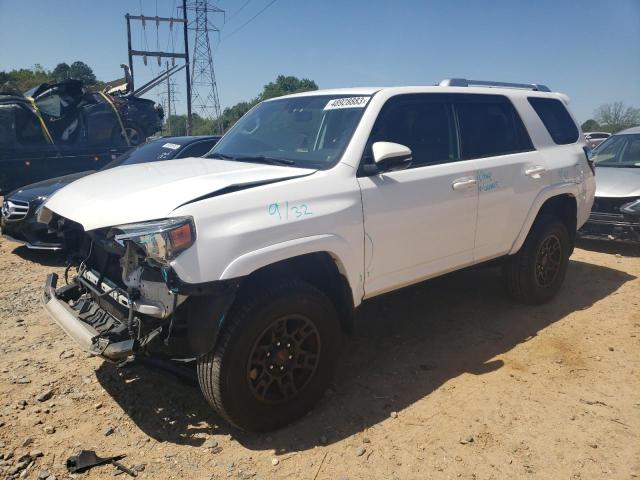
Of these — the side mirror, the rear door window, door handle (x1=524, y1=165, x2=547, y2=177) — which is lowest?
door handle (x1=524, y1=165, x2=547, y2=177)

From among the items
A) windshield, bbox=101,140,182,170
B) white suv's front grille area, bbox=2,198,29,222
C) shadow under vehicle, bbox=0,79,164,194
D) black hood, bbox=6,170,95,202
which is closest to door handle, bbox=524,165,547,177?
windshield, bbox=101,140,182,170

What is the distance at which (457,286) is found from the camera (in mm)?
5621

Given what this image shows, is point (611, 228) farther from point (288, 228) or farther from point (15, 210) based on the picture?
point (15, 210)

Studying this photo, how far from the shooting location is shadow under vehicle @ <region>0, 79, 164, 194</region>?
909cm

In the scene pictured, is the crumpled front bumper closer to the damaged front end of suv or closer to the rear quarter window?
the damaged front end of suv

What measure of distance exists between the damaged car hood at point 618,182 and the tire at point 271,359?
5.52 meters

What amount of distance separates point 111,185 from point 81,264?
652 mm

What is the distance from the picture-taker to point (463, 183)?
3770 mm

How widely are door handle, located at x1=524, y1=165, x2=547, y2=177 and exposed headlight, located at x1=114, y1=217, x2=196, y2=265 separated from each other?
315 cm

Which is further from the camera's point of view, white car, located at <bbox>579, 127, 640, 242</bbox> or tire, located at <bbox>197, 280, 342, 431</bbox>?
white car, located at <bbox>579, 127, 640, 242</bbox>

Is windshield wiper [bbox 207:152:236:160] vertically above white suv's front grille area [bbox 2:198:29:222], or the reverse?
windshield wiper [bbox 207:152:236:160]

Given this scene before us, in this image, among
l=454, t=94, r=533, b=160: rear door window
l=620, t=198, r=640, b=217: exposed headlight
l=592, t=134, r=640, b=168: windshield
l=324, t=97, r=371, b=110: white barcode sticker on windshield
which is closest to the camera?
l=324, t=97, r=371, b=110: white barcode sticker on windshield

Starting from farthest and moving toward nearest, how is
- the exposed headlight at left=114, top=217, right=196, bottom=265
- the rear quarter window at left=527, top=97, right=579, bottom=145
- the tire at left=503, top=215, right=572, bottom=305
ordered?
the rear quarter window at left=527, top=97, right=579, bottom=145 → the tire at left=503, top=215, right=572, bottom=305 → the exposed headlight at left=114, top=217, right=196, bottom=265

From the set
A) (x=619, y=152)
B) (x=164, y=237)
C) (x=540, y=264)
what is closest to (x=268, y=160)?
(x=164, y=237)
